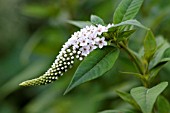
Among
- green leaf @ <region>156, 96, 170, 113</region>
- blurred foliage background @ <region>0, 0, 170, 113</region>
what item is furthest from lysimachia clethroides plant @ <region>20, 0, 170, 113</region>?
blurred foliage background @ <region>0, 0, 170, 113</region>

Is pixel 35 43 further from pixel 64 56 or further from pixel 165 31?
pixel 64 56

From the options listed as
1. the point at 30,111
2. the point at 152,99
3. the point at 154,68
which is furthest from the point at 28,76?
the point at 152,99

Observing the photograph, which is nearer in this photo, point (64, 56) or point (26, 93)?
point (64, 56)

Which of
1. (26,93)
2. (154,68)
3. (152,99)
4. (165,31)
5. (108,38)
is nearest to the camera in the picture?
(152,99)

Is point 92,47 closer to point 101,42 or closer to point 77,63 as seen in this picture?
point 101,42

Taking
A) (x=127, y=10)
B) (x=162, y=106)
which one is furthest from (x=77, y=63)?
(x=127, y=10)

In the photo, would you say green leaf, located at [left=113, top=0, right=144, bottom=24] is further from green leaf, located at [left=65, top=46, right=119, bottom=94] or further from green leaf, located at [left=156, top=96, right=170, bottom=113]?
green leaf, located at [left=156, top=96, right=170, bottom=113]
